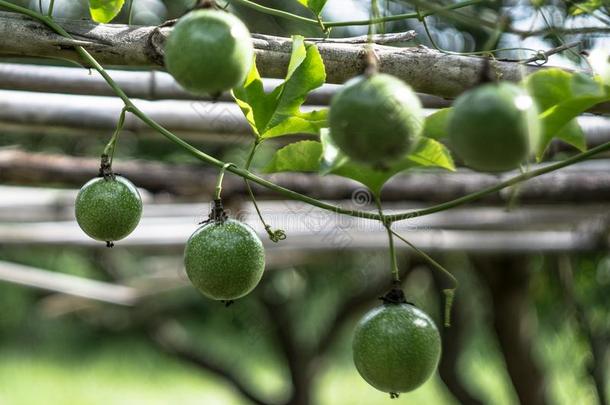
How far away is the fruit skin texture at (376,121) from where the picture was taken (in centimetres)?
68

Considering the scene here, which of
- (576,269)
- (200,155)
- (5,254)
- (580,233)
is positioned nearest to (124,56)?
(200,155)

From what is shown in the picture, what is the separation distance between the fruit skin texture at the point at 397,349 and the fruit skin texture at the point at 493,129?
0.42 meters

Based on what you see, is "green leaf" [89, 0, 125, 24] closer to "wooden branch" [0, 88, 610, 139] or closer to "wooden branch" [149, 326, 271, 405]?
"wooden branch" [0, 88, 610, 139]

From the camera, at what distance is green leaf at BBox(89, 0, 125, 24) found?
1208mm

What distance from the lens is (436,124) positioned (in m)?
0.98

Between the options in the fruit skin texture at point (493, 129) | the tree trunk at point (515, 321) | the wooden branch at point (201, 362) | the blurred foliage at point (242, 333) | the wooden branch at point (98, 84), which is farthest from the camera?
the blurred foliage at point (242, 333)

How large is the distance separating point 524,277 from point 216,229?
3.36 m

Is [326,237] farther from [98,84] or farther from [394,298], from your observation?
[394,298]

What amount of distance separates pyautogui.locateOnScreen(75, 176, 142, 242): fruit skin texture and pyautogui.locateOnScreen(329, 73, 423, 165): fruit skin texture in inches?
20.1

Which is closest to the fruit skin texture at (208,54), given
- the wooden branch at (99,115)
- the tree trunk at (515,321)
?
the wooden branch at (99,115)

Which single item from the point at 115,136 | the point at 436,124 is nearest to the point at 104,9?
the point at 115,136

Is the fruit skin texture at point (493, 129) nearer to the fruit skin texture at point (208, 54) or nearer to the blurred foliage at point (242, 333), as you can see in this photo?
the fruit skin texture at point (208, 54)

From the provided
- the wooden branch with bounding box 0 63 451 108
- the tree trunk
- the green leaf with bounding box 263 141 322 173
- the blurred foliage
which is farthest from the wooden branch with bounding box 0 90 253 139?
the blurred foliage

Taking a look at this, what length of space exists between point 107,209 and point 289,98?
0.87ft
